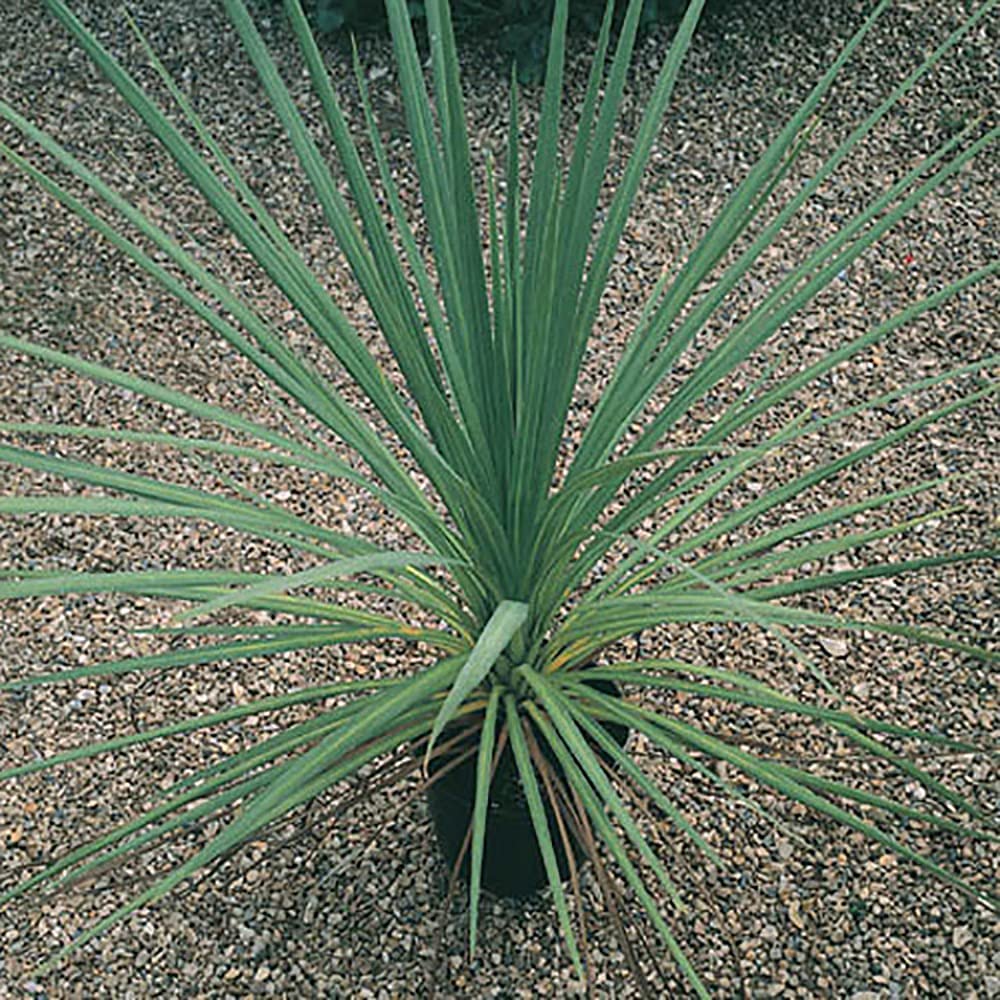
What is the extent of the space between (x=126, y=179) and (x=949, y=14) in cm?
206

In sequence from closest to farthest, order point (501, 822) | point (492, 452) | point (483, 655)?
point (483, 655), point (492, 452), point (501, 822)

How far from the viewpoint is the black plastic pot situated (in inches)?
72.6

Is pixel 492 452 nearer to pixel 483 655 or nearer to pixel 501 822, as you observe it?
pixel 483 655

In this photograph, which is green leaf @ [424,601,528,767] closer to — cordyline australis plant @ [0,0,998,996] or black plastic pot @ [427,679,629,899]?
cordyline australis plant @ [0,0,998,996]

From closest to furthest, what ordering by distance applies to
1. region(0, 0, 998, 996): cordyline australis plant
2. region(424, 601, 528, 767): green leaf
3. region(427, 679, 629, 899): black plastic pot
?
region(424, 601, 528, 767): green leaf < region(0, 0, 998, 996): cordyline australis plant < region(427, 679, 629, 899): black plastic pot

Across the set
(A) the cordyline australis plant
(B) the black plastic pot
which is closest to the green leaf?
(A) the cordyline australis plant

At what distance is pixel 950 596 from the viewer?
2.48 metres

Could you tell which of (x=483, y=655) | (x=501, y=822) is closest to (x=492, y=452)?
(x=483, y=655)

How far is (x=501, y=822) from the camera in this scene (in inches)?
74.3

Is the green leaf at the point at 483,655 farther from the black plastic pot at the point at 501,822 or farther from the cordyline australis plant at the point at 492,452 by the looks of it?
the black plastic pot at the point at 501,822

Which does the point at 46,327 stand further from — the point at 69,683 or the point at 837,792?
the point at 837,792

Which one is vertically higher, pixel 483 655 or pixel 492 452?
pixel 492 452

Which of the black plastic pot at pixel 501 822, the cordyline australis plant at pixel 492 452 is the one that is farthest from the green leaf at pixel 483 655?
the black plastic pot at pixel 501 822

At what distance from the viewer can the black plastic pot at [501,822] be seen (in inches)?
72.6
